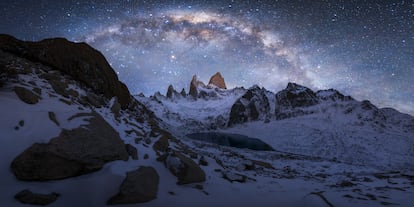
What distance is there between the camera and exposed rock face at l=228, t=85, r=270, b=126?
8556cm

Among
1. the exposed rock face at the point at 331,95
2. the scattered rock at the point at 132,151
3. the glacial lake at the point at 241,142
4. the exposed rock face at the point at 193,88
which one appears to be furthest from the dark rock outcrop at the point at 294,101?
the exposed rock face at the point at 193,88

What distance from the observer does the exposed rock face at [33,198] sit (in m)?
6.31

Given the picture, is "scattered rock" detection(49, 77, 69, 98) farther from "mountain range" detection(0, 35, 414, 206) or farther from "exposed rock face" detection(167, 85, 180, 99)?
"exposed rock face" detection(167, 85, 180, 99)

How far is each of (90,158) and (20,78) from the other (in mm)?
7178

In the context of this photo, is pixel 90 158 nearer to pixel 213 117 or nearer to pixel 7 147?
pixel 7 147

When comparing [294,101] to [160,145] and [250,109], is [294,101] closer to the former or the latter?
[250,109]

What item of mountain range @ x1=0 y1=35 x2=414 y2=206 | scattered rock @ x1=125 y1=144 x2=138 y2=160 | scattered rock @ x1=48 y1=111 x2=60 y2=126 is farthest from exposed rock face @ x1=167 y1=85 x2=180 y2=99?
scattered rock @ x1=48 y1=111 x2=60 y2=126

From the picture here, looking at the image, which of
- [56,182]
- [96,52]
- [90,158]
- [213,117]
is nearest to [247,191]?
[90,158]

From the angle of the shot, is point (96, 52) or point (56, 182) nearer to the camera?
point (56, 182)

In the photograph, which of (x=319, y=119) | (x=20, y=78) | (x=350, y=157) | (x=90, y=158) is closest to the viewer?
(x=90, y=158)

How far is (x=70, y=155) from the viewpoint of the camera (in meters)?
8.17

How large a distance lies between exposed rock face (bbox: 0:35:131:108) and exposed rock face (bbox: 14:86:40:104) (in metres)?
7.85

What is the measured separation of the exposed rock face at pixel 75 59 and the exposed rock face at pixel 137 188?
1244 centimetres

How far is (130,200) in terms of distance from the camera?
716 centimetres
